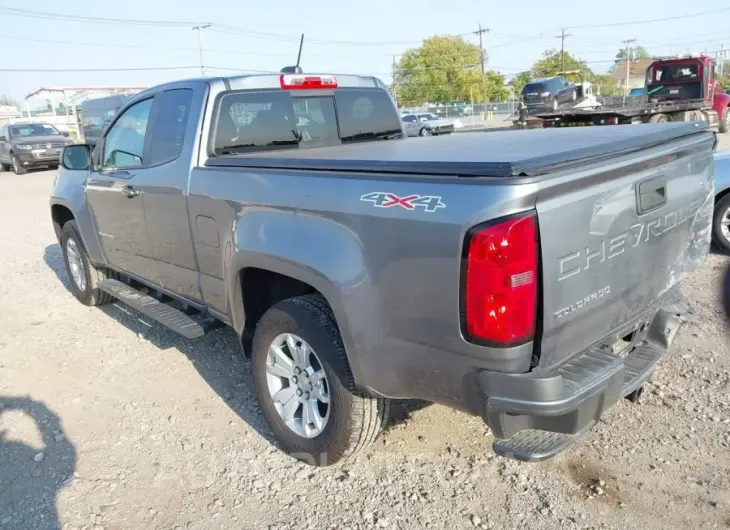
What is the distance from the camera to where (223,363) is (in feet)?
15.0

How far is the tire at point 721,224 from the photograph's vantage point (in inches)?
237

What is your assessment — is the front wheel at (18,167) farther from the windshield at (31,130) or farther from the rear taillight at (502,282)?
the rear taillight at (502,282)

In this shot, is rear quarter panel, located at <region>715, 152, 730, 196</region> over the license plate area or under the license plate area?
over

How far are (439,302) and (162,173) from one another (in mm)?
2354

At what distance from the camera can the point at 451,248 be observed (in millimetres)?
2230

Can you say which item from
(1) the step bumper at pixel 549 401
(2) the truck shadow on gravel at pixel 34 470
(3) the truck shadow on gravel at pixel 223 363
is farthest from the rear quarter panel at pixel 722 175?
(2) the truck shadow on gravel at pixel 34 470

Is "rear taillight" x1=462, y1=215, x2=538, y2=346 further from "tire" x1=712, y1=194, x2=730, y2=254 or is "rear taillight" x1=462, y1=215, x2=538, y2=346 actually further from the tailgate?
"tire" x1=712, y1=194, x2=730, y2=254

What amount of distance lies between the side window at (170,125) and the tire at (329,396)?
1403 millimetres

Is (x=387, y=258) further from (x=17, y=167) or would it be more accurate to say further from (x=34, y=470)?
(x=17, y=167)

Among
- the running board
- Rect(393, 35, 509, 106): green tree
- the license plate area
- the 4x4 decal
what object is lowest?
the running board

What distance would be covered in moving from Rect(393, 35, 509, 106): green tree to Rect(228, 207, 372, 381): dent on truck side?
8001 centimetres

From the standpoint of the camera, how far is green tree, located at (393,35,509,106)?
80.7 m

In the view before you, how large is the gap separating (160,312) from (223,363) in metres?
0.58

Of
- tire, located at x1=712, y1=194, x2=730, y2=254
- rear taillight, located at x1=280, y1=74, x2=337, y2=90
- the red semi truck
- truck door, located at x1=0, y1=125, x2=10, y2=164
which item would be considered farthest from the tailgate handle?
truck door, located at x1=0, y1=125, x2=10, y2=164
